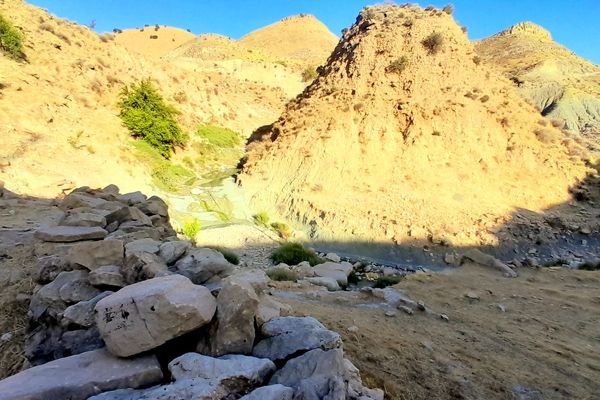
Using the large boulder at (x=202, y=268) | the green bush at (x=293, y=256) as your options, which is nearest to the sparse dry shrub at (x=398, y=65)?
the green bush at (x=293, y=256)

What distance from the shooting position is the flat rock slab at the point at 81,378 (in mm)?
2314

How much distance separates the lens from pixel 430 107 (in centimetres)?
1582

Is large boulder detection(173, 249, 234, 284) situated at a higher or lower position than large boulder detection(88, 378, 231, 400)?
Result: higher

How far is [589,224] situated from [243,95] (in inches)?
1008

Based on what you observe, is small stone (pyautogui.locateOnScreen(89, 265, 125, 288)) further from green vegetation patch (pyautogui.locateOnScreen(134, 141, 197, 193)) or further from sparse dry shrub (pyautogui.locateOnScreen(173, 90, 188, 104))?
sparse dry shrub (pyautogui.locateOnScreen(173, 90, 188, 104))

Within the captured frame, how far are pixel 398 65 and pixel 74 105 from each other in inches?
578

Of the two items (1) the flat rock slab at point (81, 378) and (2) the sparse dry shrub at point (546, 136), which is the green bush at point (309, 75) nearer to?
(2) the sparse dry shrub at point (546, 136)

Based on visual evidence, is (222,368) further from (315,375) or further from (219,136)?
(219,136)

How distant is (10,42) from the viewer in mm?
16359

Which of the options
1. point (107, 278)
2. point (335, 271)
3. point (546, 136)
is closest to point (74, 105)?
point (335, 271)

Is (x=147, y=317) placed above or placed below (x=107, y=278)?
above

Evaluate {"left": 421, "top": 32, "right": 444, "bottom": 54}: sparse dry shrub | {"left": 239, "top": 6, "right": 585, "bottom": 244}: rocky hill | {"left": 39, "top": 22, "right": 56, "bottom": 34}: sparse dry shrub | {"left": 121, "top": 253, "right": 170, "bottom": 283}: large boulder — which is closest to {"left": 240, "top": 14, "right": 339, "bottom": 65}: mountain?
{"left": 39, "top": 22, "right": 56, "bottom": 34}: sparse dry shrub

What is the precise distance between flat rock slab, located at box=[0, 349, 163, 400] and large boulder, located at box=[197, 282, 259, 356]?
0.43 m

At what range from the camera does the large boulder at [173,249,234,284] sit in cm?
387
